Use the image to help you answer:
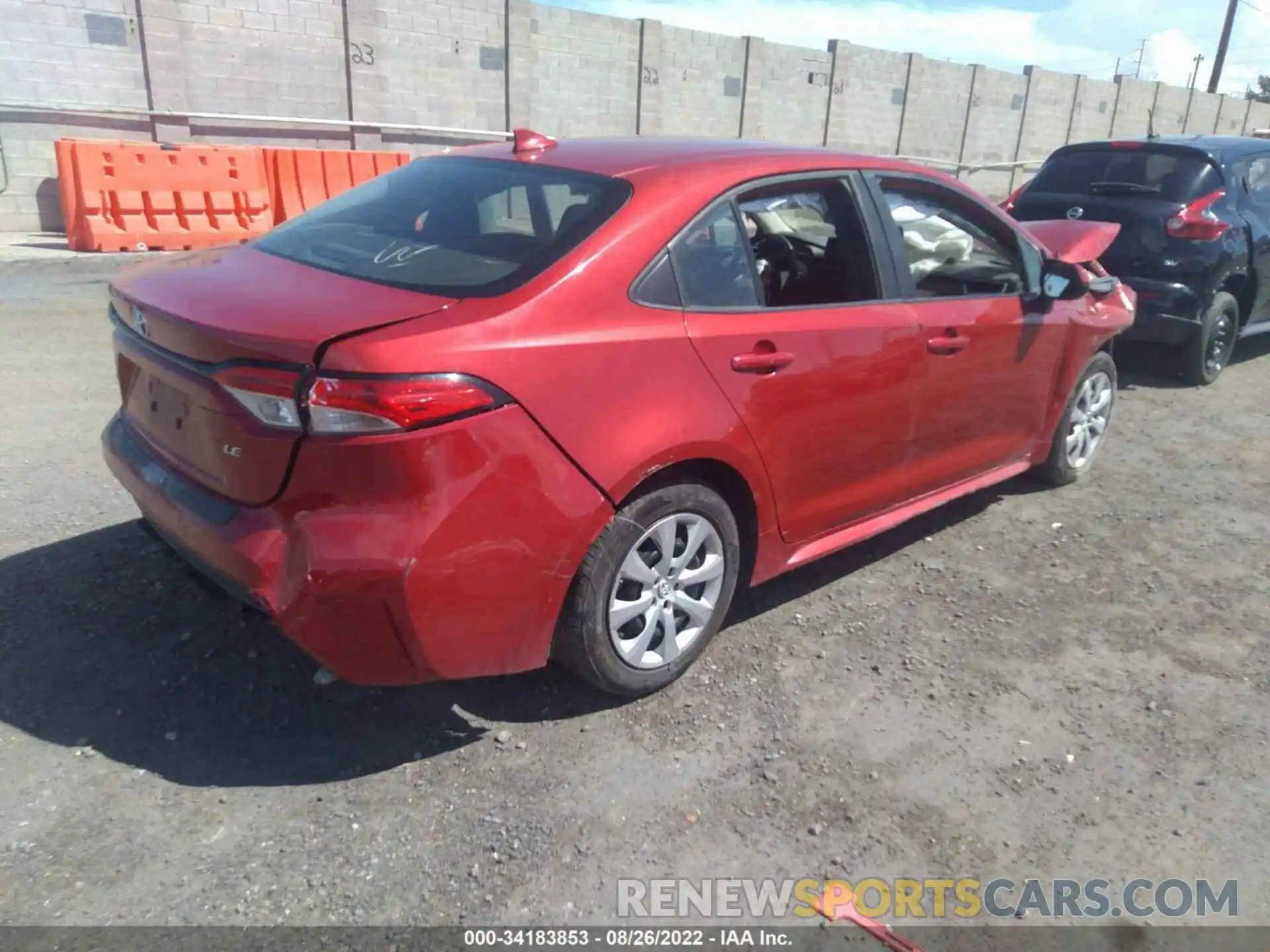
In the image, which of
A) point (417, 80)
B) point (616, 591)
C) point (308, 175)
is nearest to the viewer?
point (616, 591)

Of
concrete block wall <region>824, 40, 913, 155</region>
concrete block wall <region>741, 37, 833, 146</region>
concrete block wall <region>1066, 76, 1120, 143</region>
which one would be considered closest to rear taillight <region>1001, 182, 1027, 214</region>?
concrete block wall <region>741, 37, 833, 146</region>

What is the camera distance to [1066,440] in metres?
5.09

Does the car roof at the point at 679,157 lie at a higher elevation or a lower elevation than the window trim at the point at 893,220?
higher

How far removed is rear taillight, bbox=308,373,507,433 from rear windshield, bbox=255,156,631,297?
0.37 m

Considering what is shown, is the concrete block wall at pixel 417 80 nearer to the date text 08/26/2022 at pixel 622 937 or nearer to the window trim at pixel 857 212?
the window trim at pixel 857 212

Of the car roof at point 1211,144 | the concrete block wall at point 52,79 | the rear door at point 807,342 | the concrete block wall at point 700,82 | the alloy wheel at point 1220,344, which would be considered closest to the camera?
the rear door at point 807,342

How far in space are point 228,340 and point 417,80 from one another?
639 inches

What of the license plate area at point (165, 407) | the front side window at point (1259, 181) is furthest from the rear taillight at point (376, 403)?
the front side window at point (1259, 181)

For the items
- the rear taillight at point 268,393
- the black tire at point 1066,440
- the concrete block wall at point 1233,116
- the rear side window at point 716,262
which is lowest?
the black tire at point 1066,440

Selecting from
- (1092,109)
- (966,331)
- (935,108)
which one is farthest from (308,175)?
(1092,109)

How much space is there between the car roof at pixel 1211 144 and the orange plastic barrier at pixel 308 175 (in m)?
8.95

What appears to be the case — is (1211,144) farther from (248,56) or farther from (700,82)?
(700,82)

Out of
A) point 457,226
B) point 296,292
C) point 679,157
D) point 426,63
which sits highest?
point 426,63

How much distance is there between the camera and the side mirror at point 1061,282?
4.39 meters
